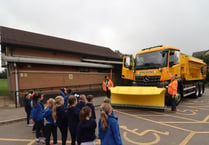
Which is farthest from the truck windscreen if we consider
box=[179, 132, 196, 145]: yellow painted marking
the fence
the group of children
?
the fence

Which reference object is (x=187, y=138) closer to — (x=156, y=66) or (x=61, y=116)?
(x=61, y=116)

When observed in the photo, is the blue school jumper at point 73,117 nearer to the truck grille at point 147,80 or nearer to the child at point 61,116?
the child at point 61,116

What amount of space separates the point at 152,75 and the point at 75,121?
203 inches

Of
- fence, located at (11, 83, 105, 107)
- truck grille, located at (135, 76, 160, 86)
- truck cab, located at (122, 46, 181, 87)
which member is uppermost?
truck cab, located at (122, 46, 181, 87)

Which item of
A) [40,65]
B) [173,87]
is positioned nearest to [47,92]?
[40,65]

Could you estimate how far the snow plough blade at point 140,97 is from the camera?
5773mm

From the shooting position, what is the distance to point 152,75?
266 inches

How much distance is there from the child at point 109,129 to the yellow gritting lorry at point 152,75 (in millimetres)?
3953

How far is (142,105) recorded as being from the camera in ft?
21.0

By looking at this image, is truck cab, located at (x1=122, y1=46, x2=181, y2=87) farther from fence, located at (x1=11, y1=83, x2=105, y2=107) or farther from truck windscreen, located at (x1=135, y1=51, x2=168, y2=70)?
fence, located at (x1=11, y1=83, x2=105, y2=107)

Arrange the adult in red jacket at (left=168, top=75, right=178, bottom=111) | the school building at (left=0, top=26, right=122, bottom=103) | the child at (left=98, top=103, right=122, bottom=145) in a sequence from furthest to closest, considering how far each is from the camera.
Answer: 1. the school building at (left=0, top=26, right=122, bottom=103)
2. the adult in red jacket at (left=168, top=75, right=178, bottom=111)
3. the child at (left=98, top=103, right=122, bottom=145)

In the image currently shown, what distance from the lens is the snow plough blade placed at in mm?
5773

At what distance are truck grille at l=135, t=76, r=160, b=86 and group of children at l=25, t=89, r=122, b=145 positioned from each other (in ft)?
14.2

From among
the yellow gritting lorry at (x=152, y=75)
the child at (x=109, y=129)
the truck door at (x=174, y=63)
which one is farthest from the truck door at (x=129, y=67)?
the child at (x=109, y=129)
